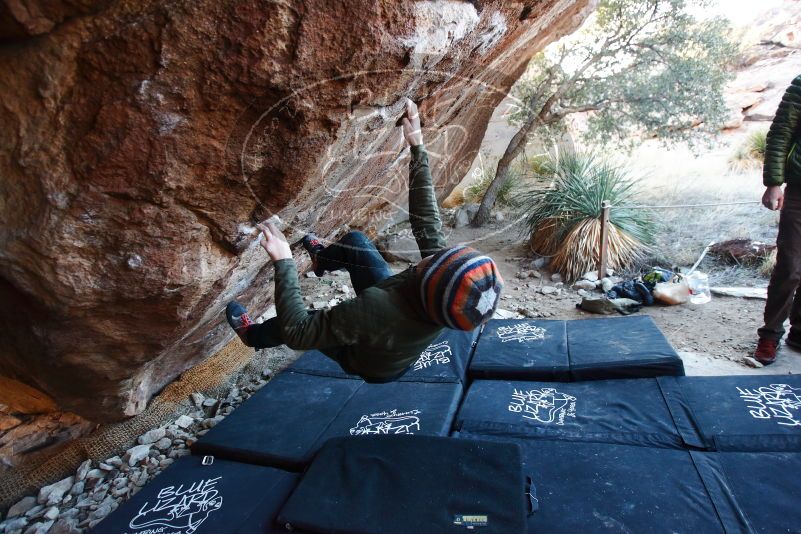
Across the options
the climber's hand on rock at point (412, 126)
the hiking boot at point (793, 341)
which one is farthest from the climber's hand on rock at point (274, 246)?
the hiking boot at point (793, 341)

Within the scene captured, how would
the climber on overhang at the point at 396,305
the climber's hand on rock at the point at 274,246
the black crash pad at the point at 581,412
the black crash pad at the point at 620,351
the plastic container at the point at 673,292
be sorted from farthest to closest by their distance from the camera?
the plastic container at the point at 673,292
the black crash pad at the point at 620,351
the black crash pad at the point at 581,412
the climber's hand on rock at the point at 274,246
the climber on overhang at the point at 396,305

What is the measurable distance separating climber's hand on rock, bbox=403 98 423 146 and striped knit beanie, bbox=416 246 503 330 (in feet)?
2.71

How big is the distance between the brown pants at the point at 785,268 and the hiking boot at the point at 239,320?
11.6ft

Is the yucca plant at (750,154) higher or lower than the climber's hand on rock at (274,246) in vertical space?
higher

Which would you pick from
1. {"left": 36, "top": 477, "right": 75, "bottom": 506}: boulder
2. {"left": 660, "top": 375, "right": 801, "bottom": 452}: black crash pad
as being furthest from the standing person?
{"left": 36, "top": 477, "right": 75, "bottom": 506}: boulder

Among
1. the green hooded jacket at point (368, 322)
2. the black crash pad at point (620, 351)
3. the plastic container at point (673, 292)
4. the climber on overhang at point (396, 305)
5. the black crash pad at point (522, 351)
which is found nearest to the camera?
the climber on overhang at point (396, 305)

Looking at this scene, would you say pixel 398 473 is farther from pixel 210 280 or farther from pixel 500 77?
pixel 500 77

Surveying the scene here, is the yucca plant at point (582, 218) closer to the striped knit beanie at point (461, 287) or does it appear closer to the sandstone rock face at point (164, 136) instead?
the sandstone rock face at point (164, 136)

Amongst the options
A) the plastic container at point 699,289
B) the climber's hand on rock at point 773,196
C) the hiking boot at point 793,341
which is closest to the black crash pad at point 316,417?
the climber's hand on rock at point 773,196

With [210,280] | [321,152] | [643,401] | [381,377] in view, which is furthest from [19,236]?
[643,401]

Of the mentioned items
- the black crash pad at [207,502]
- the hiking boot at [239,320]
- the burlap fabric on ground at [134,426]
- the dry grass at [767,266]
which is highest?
the hiking boot at [239,320]

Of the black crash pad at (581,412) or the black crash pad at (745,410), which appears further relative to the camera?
the black crash pad at (581,412)

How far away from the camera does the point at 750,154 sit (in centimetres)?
870

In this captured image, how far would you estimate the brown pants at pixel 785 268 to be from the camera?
3.42 metres
